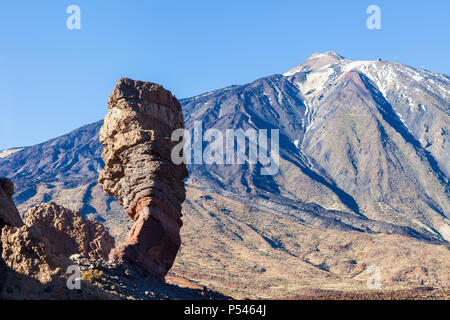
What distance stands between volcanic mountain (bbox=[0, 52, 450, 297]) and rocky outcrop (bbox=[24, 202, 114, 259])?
61.2 ft

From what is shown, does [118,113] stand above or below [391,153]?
above

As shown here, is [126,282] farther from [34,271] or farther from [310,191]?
[310,191]

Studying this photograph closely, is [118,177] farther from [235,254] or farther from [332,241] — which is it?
[332,241]

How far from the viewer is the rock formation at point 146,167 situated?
18734 mm

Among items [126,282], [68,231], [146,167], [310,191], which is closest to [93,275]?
[126,282]

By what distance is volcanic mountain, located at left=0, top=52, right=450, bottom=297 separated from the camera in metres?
62.0

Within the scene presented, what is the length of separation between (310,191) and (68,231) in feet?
328
